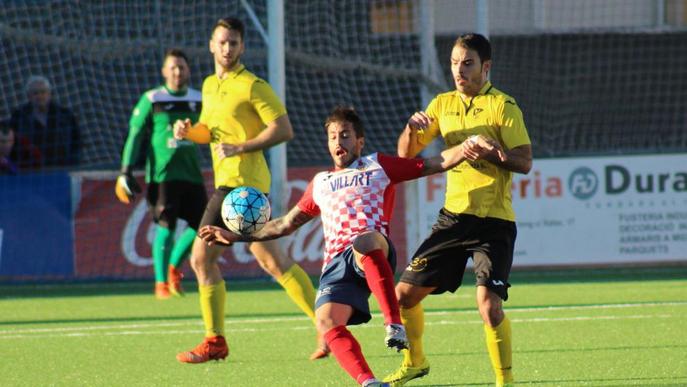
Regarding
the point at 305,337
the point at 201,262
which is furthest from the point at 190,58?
the point at 201,262

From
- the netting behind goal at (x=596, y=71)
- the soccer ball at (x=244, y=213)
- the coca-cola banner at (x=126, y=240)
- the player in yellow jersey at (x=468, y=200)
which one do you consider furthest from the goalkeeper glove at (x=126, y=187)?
the netting behind goal at (x=596, y=71)

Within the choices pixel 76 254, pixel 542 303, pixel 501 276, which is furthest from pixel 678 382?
pixel 76 254

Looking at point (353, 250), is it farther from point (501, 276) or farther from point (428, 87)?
point (428, 87)

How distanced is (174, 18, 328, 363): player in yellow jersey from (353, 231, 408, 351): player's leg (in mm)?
1725

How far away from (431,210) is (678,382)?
7.49 meters

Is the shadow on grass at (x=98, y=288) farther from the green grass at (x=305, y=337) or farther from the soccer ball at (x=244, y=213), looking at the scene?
the soccer ball at (x=244, y=213)

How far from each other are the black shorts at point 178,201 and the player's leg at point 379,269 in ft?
18.3

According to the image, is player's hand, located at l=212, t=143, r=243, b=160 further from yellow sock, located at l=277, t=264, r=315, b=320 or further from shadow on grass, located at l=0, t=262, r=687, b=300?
shadow on grass, located at l=0, t=262, r=687, b=300

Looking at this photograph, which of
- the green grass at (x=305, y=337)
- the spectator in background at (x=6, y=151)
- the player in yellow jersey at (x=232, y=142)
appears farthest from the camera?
the spectator in background at (x=6, y=151)

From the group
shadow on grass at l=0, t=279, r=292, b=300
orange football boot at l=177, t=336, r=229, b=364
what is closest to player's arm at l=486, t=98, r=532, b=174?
orange football boot at l=177, t=336, r=229, b=364

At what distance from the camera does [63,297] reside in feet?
40.4

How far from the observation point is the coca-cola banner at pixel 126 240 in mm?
13297

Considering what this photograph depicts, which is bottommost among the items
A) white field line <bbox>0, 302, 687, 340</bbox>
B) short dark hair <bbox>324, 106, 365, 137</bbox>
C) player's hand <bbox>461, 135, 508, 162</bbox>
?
white field line <bbox>0, 302, 687, 340</bbox>

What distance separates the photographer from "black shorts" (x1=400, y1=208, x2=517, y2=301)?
6.38m
